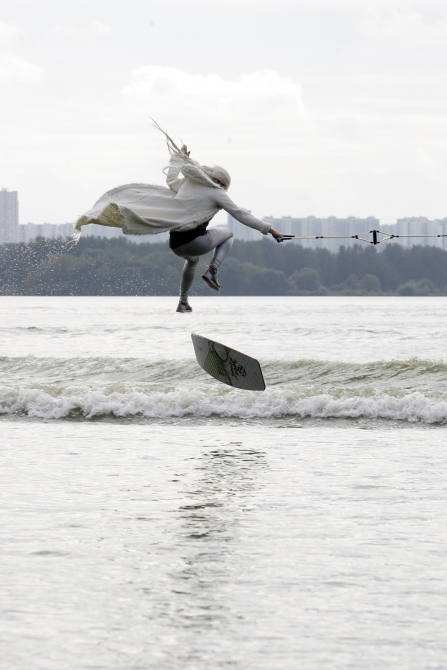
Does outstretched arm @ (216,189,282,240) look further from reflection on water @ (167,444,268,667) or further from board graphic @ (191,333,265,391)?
board graphic @ (191,333,265,391)

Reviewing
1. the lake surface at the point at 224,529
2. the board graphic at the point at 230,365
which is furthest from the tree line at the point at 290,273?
the board graphic at the point at 230,365

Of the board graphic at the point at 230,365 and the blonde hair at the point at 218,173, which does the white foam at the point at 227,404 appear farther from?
the blonde hair at the point at 218,173

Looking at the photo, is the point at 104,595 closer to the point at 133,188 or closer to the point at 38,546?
the point at 38,546

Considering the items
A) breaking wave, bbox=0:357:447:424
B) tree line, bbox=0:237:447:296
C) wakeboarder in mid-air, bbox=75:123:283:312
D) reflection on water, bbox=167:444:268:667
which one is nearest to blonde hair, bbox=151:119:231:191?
wakeboarder in mid-air, bbox=75:123:283:312

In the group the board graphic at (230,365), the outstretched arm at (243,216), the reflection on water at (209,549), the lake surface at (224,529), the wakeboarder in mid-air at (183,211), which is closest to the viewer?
the lake surface at (224,529)

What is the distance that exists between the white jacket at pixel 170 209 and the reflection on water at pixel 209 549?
117 inches

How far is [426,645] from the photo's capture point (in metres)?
6.53

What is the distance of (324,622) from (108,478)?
559cm

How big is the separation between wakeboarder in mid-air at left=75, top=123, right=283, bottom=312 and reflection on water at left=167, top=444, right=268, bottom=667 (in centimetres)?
234

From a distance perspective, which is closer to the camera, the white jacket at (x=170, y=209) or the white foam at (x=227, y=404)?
the white jacket at (x=170, y=209)

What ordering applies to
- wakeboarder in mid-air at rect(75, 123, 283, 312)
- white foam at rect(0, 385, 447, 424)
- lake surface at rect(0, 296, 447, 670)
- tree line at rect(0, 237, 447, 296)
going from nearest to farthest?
1. lake surface at rect(0, 296, 447, 670)
2. wakeboarder in mid-air at rect(75, 123, 283, 312)
3. white foam at rect(0, 385, 447, 424)
4. tree line at rect(0, 237, 447, 296)

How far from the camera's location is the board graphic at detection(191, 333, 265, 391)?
53.9 ft

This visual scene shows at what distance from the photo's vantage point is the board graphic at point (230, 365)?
1642cm

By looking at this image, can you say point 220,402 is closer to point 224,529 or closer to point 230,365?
point 230,365
